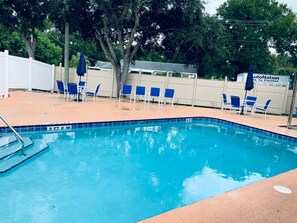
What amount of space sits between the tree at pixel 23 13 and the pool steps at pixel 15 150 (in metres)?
12.1

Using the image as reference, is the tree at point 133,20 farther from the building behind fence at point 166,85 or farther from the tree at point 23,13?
the tree at point 23,13

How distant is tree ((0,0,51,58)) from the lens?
14.7 metres

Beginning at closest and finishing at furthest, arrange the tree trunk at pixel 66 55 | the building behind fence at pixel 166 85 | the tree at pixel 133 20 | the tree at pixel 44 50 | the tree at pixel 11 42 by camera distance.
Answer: the tree at pixel 133 20 → the building behind fence at pixel 166 85 → the tree trunk at pixel 66 55 → the tree at pixel 11 42 → the tree at pixel 44 50

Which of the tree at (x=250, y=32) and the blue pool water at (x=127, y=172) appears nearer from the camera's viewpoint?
the blue pool water at (x=127, y=172)

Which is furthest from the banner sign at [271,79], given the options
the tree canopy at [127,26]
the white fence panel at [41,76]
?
the white fence panel at [41,76]

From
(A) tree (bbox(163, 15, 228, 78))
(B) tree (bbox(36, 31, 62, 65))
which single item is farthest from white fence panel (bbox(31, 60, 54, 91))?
(B) tree (bbox(36, 31, 62, 65))

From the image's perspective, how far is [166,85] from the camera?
1464 cm

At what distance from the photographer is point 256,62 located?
961 inches

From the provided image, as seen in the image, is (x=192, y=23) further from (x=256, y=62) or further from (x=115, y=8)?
Answer: (x=256, y=62)

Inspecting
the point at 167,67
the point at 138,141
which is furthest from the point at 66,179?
the point at 167,67

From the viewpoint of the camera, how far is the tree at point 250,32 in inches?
950

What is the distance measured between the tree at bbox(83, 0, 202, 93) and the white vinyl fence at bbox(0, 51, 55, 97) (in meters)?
3.53

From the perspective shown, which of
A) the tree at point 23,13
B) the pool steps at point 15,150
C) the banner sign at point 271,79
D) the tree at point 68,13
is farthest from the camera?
the banner sign at point 271,79

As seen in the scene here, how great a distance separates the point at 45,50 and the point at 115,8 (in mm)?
13337
